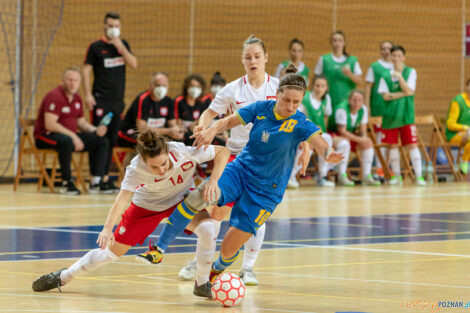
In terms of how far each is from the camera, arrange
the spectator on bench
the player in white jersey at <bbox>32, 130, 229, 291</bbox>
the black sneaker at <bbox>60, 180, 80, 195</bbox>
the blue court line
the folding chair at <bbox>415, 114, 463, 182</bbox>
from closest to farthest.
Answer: the player in white jersey at <bbox>32, 130, 229, 291</bbox>
the blue court line
the spectator on bench
the black sneaker at <bbox>60, 180, 80, 195</bbox>
the folding chair at <bbox>415, 114, 463, 182</bbox>

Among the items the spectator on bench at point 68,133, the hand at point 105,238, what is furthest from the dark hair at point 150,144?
the spectator on bench at point 68,133

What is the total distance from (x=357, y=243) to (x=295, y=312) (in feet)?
9.96

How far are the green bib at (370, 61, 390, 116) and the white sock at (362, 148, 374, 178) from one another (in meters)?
1.13

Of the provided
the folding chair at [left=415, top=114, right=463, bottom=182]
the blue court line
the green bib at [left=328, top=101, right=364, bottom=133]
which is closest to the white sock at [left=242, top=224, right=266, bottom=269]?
the blue court line

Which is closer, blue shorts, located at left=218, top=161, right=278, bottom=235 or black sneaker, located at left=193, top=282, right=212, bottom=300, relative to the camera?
black sneaker, located at left=193, top=282, right=212, bottom=300

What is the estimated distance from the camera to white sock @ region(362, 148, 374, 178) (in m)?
14.4

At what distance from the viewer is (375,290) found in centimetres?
504

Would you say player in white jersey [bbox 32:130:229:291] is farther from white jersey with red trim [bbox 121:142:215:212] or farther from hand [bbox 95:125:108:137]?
hand [bbox 95:125:108:137]

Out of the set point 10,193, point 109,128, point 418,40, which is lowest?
point 10,193

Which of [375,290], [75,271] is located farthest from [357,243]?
[75,271]

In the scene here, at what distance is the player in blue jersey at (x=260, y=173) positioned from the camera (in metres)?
5.11

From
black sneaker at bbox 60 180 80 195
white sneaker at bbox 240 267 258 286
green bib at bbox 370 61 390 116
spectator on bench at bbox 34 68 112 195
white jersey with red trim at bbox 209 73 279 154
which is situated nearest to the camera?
white sneaker at bbox 240 267 258 286

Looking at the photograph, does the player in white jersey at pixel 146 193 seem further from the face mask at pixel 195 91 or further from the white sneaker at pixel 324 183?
the white sneaker at pixel 324 183

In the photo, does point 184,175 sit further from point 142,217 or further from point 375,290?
point 375,290
